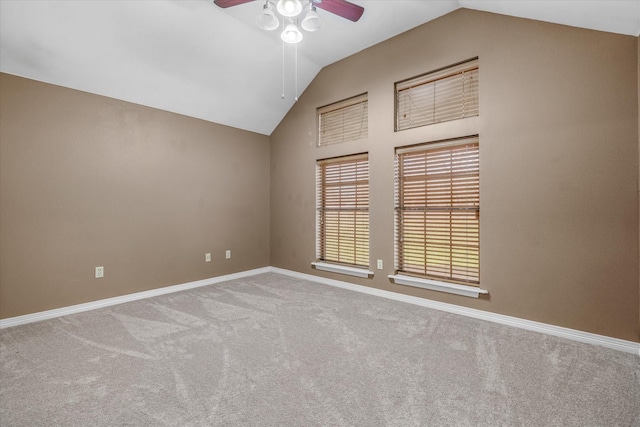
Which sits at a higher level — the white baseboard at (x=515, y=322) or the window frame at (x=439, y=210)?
the window frame at (x=439, y=210)

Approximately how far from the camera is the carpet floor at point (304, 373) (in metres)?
1.64

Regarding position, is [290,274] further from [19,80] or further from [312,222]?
[19,80]

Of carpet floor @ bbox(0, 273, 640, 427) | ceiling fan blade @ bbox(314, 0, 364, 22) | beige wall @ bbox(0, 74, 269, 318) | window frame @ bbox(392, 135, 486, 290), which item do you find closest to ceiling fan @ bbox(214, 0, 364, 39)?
ceiling fan blade @ bbox(314, 0, 364, 22)

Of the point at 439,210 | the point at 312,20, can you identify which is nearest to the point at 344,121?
the point at 439,210

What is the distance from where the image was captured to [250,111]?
4.77 metres

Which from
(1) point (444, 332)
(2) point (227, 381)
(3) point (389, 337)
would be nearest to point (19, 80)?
(2) point (227, 381)

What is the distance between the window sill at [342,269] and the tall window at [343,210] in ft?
0.39

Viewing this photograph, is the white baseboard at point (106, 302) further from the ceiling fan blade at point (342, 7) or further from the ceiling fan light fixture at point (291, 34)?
the ceiling fan blade at point (342, 7)

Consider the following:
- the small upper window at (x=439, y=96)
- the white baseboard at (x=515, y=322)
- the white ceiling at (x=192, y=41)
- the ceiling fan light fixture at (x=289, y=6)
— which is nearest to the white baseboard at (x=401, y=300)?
the white baseboard at (x=515, y=322)

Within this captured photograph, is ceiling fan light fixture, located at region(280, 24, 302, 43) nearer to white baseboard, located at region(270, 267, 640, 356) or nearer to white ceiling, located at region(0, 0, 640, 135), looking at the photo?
white ceiling, located at region(0, 0, 640, 135)

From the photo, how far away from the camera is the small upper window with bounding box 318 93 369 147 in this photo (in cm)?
418

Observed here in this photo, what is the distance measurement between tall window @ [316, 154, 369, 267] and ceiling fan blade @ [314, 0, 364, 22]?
1.91 m

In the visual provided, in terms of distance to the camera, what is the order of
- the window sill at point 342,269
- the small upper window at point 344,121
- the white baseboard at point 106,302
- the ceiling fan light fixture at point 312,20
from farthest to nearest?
the small upper window at point 344,121, the window sill at point 342,269, the white baseboard at point 106,302, the ceiling fan light fixture at point 312,20

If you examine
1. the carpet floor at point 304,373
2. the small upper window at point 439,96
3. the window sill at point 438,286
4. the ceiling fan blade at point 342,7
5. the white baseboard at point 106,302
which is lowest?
the carpet floor at point 304,373
